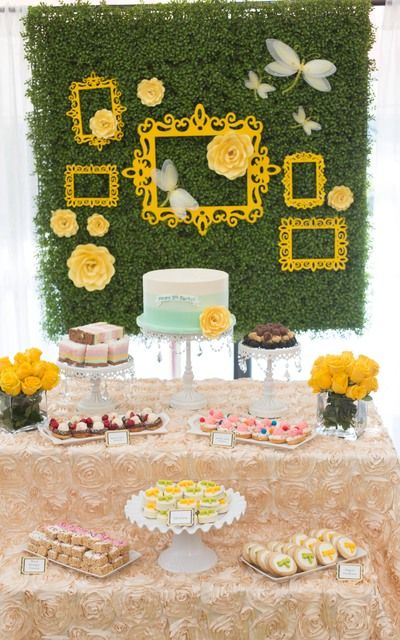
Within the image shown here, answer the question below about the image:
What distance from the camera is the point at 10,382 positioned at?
2.94 meters

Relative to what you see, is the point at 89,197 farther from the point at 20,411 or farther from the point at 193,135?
the point at 20,411

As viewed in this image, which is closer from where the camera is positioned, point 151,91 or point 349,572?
point 349,572

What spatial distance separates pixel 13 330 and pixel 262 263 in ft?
4.93

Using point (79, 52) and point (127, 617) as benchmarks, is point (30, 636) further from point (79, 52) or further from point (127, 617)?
point (79, 52)

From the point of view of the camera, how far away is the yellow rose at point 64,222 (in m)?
4.33

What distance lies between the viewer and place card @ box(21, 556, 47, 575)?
261 centimetres

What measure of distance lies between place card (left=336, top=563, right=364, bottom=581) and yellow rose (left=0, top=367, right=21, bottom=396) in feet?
4.36

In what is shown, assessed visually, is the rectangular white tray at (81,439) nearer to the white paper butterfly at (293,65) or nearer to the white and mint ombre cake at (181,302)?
the white and mint ombre cake at (181,302)

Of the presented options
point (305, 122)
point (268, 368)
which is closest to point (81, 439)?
point (268, 368)

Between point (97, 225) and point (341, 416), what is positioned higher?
point (97, 225)

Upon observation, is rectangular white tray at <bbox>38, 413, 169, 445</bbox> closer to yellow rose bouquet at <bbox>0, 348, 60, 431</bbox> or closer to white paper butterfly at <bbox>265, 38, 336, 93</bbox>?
yellow rose bouquet at <bbox>0, 348, 60, 431</bbox>

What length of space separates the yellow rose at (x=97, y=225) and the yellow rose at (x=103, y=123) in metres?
0.44

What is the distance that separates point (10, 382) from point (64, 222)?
5.25 ft

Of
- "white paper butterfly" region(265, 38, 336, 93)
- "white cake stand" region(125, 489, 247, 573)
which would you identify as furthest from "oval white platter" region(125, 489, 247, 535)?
"white paper butterfly" region(265, 38, 336, 93)
